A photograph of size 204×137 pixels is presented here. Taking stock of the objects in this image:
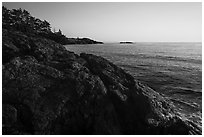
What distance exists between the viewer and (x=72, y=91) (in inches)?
470

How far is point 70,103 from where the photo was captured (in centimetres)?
1138

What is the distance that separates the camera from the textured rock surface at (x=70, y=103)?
33.3 ft

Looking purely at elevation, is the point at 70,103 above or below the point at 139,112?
above

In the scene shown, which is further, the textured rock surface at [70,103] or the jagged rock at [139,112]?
the jagged rock at [139,112]

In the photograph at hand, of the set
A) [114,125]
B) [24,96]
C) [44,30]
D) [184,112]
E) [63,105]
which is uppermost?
[44,30]

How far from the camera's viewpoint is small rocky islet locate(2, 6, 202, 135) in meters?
10.1

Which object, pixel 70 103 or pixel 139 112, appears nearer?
pixel 70 103

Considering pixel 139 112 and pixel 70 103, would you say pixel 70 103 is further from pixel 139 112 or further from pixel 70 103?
pixel 139 112

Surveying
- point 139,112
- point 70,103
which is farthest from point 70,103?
point 139,112

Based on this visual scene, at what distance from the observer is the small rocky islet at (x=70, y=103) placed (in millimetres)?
10125

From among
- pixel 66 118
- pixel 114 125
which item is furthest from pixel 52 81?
pixel 114 125

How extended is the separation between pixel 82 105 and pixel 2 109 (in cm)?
481

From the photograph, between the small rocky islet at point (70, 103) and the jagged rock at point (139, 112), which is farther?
the jagged rock at point (139, 112)

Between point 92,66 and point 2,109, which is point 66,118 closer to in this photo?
point 2,109
